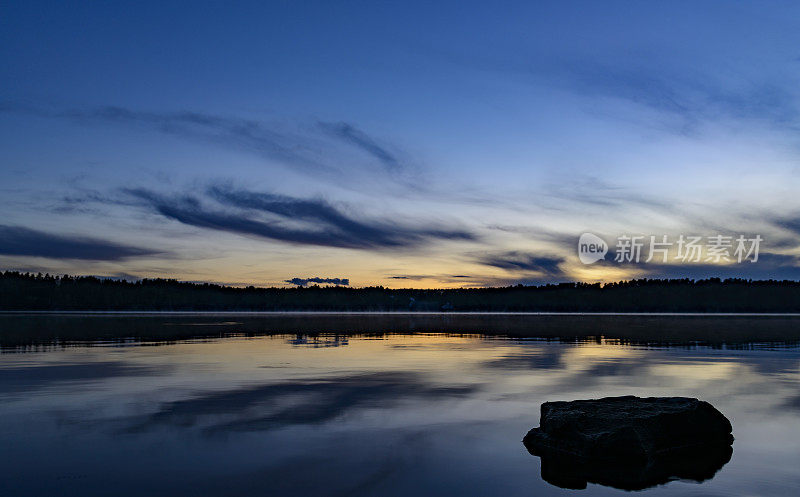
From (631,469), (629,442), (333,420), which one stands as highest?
(629,442)

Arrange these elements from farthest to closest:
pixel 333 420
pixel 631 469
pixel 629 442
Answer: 1. pixel 333 420
2. pixel 629 442
3. pixel 631 469

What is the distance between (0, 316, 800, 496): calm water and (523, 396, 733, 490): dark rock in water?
376mm

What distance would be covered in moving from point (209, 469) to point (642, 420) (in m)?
7.80

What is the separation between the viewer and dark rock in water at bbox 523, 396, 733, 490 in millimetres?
10672

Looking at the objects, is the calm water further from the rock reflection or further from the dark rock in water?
the dark rock in water

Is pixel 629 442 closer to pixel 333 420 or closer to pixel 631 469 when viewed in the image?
pixel 631 469

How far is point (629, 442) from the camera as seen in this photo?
1145 centimetres

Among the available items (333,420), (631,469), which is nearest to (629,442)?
(631,469)

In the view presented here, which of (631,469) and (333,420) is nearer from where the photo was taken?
(631,469)

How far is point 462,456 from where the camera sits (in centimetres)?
1168

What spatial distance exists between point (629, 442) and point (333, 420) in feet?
21.4

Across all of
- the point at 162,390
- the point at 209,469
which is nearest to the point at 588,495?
the point at 209,469

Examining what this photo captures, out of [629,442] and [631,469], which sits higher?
[629,442]

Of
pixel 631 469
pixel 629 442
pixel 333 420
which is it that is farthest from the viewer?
pixel 333 420
